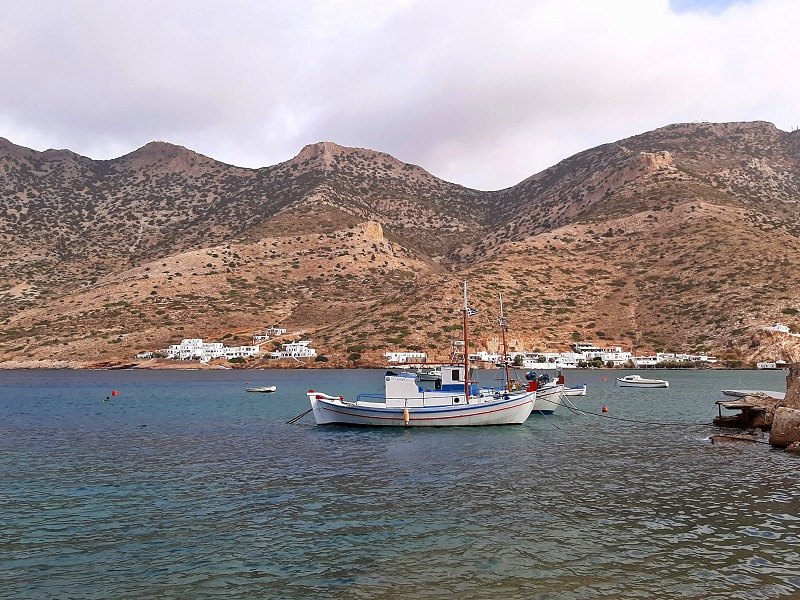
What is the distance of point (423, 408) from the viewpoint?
4138cm

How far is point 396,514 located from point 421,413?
22.3 meters

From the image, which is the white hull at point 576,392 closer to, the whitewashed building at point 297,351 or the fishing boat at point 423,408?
the fishing boat at point 423,408

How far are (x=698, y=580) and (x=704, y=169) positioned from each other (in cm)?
18608

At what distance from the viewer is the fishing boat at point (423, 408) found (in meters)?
41.6

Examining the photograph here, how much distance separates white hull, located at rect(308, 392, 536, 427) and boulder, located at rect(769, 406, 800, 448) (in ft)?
51.0

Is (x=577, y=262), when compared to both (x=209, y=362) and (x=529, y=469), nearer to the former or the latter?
(x=209, y=362)

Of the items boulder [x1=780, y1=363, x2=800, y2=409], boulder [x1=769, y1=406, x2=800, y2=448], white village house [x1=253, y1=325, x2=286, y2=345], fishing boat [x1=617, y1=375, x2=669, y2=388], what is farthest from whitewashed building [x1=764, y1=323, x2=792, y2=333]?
white village house [x1=253, y1=325, x2=286, y2=345]

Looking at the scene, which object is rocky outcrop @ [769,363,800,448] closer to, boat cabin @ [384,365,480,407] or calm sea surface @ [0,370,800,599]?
calm sea surface @ [0,370,800,599]

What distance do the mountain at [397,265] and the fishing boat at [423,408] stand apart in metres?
66.0

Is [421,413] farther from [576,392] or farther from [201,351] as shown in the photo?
[201,351]

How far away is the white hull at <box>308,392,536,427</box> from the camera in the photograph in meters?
41.5

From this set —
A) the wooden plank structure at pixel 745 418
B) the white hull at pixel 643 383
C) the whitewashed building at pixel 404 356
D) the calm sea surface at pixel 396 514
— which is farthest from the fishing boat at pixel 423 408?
the whitewashed building at pixel 404 356

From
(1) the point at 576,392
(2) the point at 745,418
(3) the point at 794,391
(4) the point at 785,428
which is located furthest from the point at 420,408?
(1) the point at 576,392


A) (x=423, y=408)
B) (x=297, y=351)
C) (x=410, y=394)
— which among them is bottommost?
(x=423, y=408)
